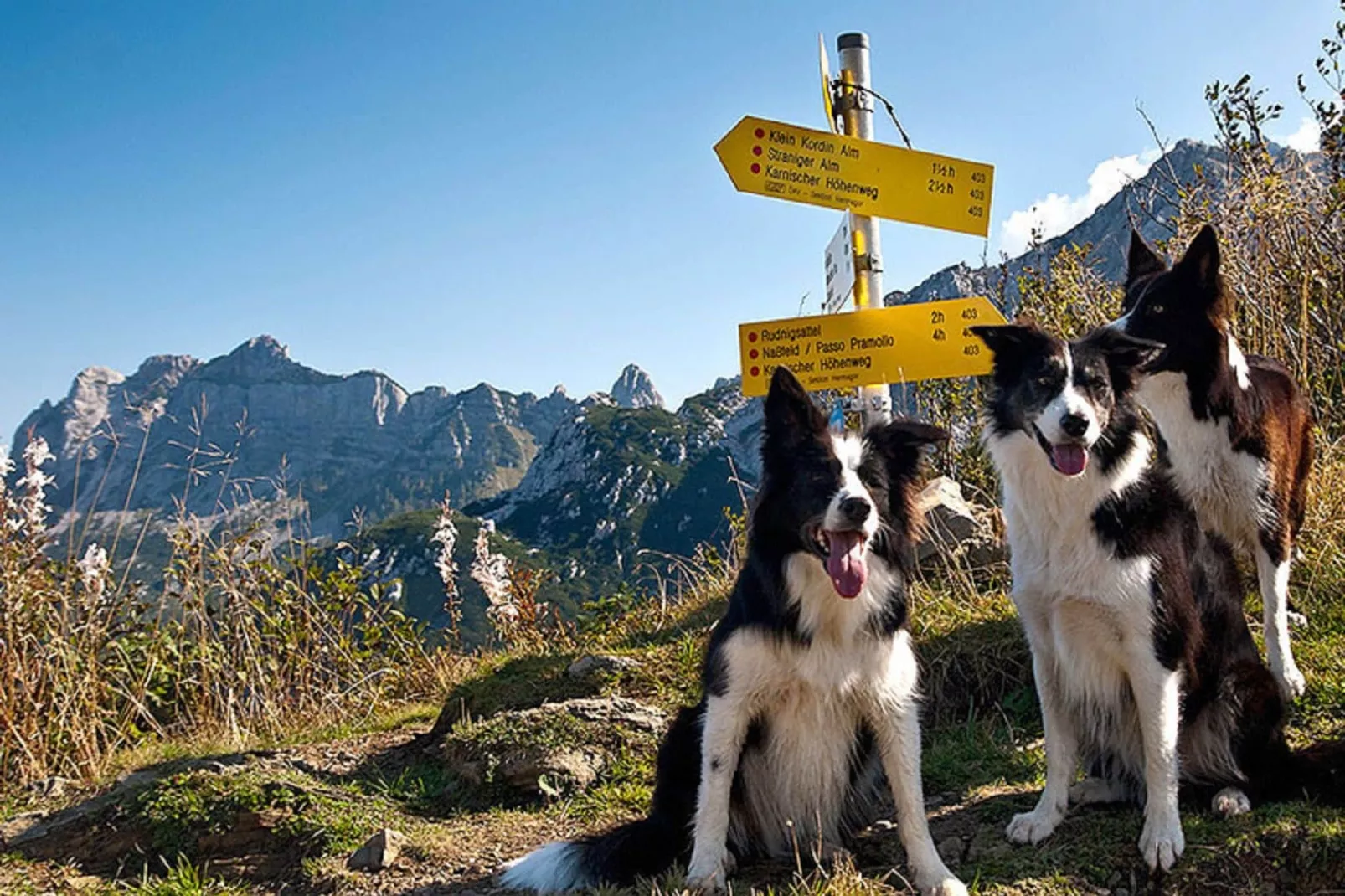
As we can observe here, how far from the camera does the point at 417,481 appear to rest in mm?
156250

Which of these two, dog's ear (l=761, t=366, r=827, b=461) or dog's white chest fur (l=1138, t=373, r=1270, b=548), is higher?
dog's ear (l=761, t=366, r=827, b=461)

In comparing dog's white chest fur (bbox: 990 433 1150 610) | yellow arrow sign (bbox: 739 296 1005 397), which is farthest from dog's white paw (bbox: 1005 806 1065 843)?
yellow arrow sign (bbox: 739 296 1005 397)

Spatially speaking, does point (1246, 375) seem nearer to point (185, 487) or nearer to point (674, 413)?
point (185, 487)

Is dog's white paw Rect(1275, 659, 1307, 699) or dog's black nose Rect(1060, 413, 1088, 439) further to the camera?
dog's white paw Rect(1275, 659, 1307, 699)

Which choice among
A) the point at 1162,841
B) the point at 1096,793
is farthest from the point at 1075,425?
the point at 1096,793

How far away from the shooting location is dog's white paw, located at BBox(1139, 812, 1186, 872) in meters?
2.96

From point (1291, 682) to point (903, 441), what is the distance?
7.65 feet

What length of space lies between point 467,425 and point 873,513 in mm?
192491

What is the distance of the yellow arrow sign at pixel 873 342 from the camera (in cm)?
507

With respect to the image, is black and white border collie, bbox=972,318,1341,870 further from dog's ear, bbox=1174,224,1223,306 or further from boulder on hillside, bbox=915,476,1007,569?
boulder on hillside, bbox=915,476,1007,569

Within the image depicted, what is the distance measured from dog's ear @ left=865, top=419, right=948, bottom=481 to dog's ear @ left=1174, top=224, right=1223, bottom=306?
1.75m

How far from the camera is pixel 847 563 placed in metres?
2.96

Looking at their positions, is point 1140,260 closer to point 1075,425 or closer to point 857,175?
point 857,175

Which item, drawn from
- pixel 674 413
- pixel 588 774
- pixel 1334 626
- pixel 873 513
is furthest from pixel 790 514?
pixel 674 413
